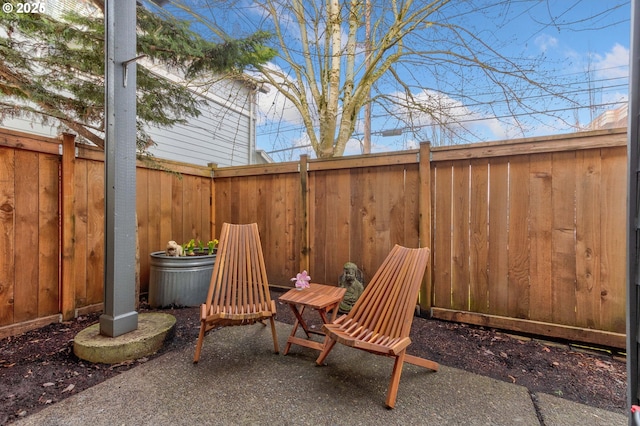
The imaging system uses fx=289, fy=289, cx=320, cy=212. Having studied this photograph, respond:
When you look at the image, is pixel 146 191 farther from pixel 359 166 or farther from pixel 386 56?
pixel 386 56

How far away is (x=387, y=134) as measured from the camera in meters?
4.98

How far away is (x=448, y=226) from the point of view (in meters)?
2.77

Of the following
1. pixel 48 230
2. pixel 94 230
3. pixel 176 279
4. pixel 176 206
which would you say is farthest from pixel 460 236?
pixel 48 230

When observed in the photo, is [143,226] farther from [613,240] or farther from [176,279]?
[613,240]

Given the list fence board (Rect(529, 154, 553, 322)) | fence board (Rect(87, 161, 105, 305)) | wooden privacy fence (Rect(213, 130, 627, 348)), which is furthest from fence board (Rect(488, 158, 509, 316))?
fence board (Rect(87, 161, 105, 305))

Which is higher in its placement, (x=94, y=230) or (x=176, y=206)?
(x=176, y=206)

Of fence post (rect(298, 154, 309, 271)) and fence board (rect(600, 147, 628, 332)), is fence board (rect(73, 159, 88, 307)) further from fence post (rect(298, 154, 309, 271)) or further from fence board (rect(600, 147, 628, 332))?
fence board (rect(600, 147, 628, 332))

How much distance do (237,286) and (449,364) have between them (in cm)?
173

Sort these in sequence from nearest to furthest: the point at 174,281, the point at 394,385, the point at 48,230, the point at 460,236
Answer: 1. the point at 394,385
2. the point at 48,230
3. the point at 460,236
4. the point at 174,281

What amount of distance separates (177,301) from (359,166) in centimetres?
245

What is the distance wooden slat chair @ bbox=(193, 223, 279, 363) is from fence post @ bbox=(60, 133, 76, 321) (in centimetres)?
136

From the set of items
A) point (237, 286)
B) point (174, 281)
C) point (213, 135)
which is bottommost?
point (174, 281)

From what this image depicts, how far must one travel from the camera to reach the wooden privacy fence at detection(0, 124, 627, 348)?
7.38ft

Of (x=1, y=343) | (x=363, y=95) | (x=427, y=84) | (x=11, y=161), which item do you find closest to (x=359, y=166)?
(x=363, y=95)
